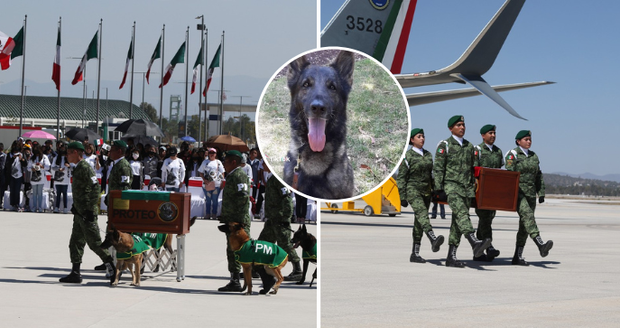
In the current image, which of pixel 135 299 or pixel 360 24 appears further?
pixel 360 24

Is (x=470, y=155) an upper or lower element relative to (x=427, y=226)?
upper

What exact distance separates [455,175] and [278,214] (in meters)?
3.02

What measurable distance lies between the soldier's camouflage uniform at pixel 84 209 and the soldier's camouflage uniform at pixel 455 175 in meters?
4.79

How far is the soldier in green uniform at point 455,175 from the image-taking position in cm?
1173

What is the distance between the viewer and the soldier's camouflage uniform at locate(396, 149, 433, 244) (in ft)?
39.0

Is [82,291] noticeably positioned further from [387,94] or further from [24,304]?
[387,94]

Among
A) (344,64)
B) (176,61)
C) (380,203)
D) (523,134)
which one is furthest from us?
(176,61)

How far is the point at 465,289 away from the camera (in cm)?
912

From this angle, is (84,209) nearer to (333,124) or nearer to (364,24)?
(364,24)

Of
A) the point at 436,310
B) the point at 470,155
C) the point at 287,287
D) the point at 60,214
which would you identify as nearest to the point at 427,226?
the point at 470,155

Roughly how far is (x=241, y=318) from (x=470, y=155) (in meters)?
5.52

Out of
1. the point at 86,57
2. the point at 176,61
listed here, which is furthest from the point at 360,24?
the point at 176,61

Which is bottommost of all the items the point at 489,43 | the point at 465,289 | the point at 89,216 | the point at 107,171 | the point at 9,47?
the point at 465,289

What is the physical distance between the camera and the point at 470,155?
11.9 meters
